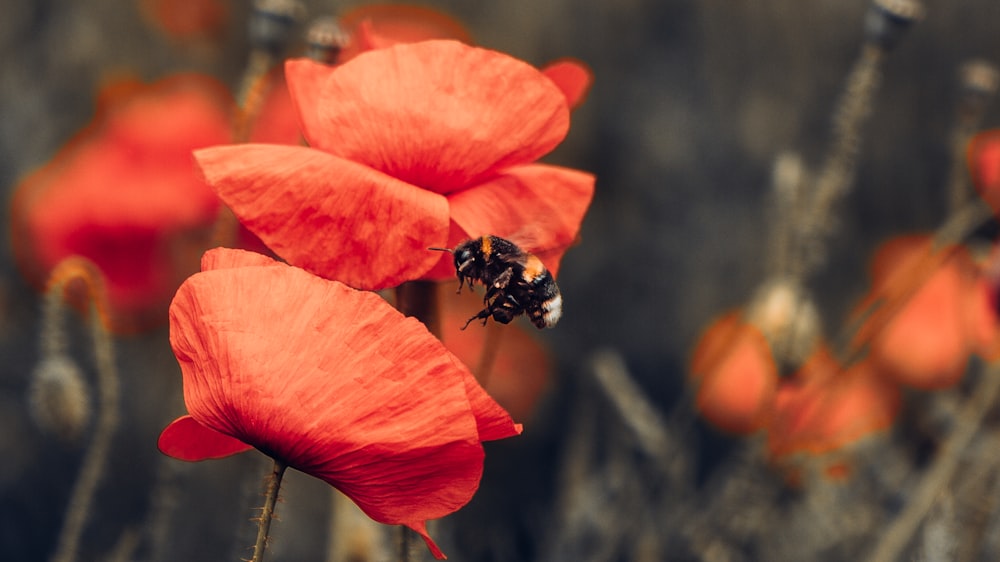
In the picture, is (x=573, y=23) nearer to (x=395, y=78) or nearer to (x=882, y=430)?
(x=882, y=430)

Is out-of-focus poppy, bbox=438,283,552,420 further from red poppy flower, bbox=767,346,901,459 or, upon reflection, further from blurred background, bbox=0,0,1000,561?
red poppy flower, bbox=767,346,901,459

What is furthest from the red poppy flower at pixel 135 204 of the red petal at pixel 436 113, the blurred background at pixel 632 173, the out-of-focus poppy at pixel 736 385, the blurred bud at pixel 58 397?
the out-of-focus poppy at pixel 736 385

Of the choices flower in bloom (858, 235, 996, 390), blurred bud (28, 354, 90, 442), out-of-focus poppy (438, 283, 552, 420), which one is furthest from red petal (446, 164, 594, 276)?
flower in bloom (858, 235, 996, 390)

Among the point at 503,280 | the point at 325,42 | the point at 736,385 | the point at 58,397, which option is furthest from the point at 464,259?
the point at 736,385

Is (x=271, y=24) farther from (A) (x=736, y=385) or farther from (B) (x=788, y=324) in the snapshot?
(A) (x=736, y=385)

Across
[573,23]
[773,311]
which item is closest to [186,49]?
[573,23]

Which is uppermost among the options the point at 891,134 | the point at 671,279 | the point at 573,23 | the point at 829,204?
the point at 829,204
